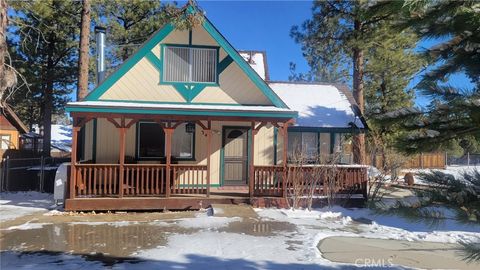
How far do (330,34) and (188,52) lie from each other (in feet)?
30.6

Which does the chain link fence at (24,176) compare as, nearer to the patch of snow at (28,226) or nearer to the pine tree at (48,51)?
the pine tree at (48,51)

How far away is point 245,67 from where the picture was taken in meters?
13.5

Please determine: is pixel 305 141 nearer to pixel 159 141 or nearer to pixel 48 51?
pixel 159 141

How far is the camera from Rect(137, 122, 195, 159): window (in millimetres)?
14484

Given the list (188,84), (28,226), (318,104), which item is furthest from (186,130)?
(28,226)

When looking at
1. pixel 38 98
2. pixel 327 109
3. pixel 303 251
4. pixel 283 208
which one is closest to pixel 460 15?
pixel 303 251

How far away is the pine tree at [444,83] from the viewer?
2.45 m

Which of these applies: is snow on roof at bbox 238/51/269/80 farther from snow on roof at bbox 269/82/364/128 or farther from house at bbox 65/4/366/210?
house at bbox 65/4/366/210

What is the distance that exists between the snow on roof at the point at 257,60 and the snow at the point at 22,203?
9.28 metres

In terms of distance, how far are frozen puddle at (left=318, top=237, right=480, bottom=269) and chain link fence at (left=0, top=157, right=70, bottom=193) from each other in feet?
41.3

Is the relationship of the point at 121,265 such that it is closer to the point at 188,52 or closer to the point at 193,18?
the point at 193,18

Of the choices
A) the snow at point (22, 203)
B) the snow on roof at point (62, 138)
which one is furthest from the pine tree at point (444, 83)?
the snow on roof at point (62, 138)

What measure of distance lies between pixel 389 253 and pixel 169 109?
22.8 ft

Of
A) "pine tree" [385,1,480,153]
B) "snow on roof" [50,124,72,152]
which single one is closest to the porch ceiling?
"pine tree" [385,1,480,153]
